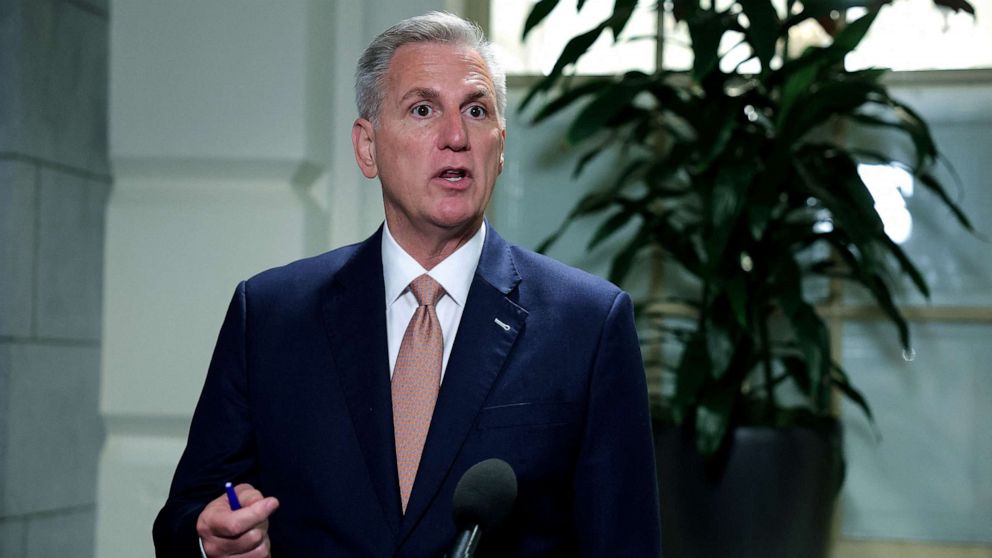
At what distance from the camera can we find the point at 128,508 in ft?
8.59

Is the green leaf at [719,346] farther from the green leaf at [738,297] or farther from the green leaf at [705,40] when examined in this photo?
the green leaf at [705,40]

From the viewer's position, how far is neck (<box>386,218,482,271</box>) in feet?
4.78

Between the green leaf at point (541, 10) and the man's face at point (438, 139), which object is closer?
the man's face at point (438, 139)

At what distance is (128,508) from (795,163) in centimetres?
163

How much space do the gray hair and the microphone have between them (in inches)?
24.1

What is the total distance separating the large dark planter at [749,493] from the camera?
2.47m

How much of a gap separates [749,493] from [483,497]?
1625mm

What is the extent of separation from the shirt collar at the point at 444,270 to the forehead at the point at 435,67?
0.63 feet

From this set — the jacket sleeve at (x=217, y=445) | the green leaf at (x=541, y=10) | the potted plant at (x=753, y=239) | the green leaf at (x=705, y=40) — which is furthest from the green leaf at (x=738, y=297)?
the jacket sleeve at (x=217, y=445)

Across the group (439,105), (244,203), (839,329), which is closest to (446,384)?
Result: (439,105)

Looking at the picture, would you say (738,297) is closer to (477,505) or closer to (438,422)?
(438,422)

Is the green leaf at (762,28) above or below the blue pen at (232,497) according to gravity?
above

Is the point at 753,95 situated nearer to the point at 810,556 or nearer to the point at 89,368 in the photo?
the point at 810,556

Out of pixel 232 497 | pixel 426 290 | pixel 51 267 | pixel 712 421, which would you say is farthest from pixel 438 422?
pixel 51 267
